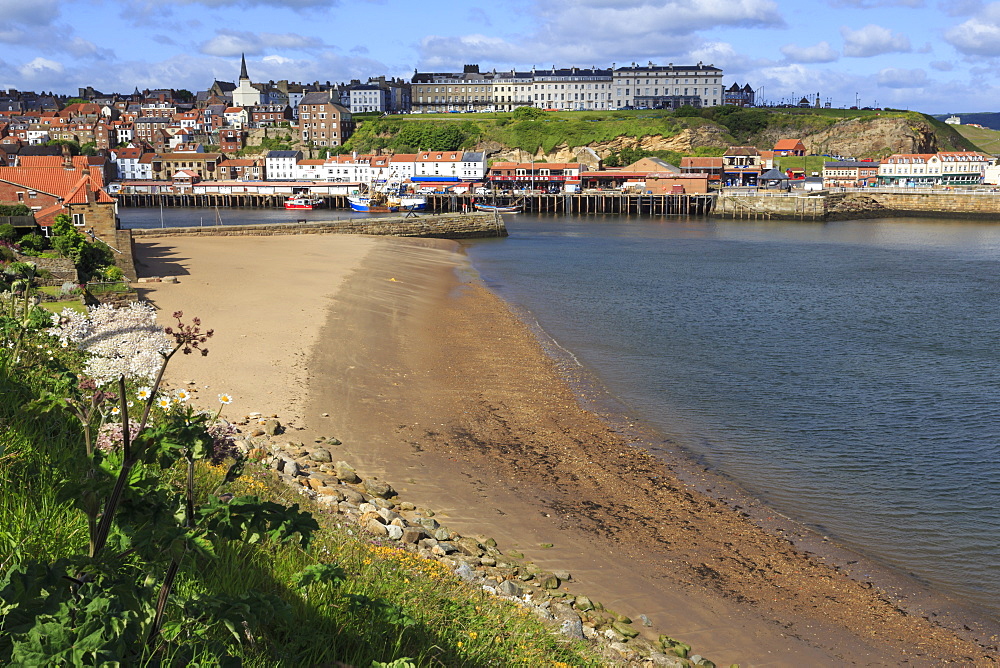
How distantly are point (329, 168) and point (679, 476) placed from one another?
113 metres

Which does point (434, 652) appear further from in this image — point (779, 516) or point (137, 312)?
point (137, 312)

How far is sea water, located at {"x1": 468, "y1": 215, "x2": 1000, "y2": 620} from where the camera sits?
531 inches

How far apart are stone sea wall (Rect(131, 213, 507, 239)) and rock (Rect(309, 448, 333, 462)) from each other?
4268 cm

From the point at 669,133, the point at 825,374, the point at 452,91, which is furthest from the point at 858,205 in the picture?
the point at 452,91

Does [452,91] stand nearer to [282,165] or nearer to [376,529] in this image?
[282,165]

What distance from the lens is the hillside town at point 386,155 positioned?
4402 inches

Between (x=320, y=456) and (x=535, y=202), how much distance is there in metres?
92.3

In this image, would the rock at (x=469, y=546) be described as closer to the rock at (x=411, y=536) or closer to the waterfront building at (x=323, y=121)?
the rock at (x=411, y=536)

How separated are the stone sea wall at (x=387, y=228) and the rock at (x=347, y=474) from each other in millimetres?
43369

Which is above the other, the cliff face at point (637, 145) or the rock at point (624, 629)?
the cliff face at point (637, 145)

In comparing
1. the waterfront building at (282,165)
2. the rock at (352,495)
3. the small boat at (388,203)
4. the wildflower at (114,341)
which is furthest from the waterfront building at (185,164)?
the rock at (352,495)

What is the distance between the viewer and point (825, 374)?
22656mm

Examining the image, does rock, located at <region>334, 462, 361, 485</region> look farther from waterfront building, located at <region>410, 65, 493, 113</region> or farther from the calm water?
waterfront building, located at <region>410, 65, 493, 113</region>

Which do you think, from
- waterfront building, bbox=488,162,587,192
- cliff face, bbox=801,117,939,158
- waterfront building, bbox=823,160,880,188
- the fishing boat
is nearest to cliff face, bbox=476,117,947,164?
cliff face, bbox=801,117,939,158
